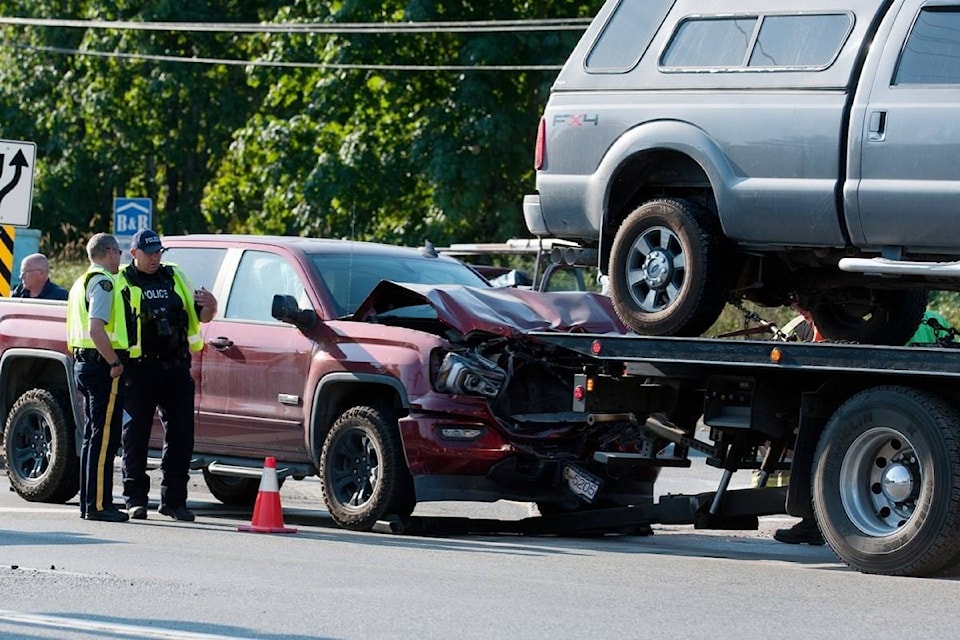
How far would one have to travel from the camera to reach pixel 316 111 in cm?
3578

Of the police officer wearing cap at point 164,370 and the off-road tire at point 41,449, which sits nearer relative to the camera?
the police officer wearing cap at point 164,370

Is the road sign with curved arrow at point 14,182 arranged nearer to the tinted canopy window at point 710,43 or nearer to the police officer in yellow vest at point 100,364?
the police officer in yellow vest at point 100,364

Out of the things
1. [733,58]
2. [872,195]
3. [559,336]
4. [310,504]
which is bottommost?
[310,504]

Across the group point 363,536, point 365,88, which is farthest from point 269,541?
point 365,88

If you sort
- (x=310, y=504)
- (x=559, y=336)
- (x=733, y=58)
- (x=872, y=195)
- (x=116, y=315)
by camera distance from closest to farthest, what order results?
(x=872, y=195) → (x=733, y=58) → (x=559, y=336) → (x=116, y=315) → (x=310, y=504)

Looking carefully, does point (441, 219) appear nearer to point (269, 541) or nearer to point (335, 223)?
point (335, 223)

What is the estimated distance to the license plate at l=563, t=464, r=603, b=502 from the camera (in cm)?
1106

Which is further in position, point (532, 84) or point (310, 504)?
point (532, 84)

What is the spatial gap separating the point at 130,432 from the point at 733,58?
4641 mm

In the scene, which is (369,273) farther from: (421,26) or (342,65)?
(342,65)

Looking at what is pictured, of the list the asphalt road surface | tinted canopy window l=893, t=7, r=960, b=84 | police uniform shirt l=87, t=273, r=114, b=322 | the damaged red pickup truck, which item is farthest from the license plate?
tinted canopy window l=893, t=7, r=960, b=84

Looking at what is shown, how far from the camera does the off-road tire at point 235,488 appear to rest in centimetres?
1359

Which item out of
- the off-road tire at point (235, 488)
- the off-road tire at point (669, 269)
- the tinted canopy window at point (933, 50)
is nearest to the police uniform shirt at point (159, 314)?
the off-road tire at point (235, 488)

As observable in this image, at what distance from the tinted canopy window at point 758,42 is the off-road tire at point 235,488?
5.10 metres
